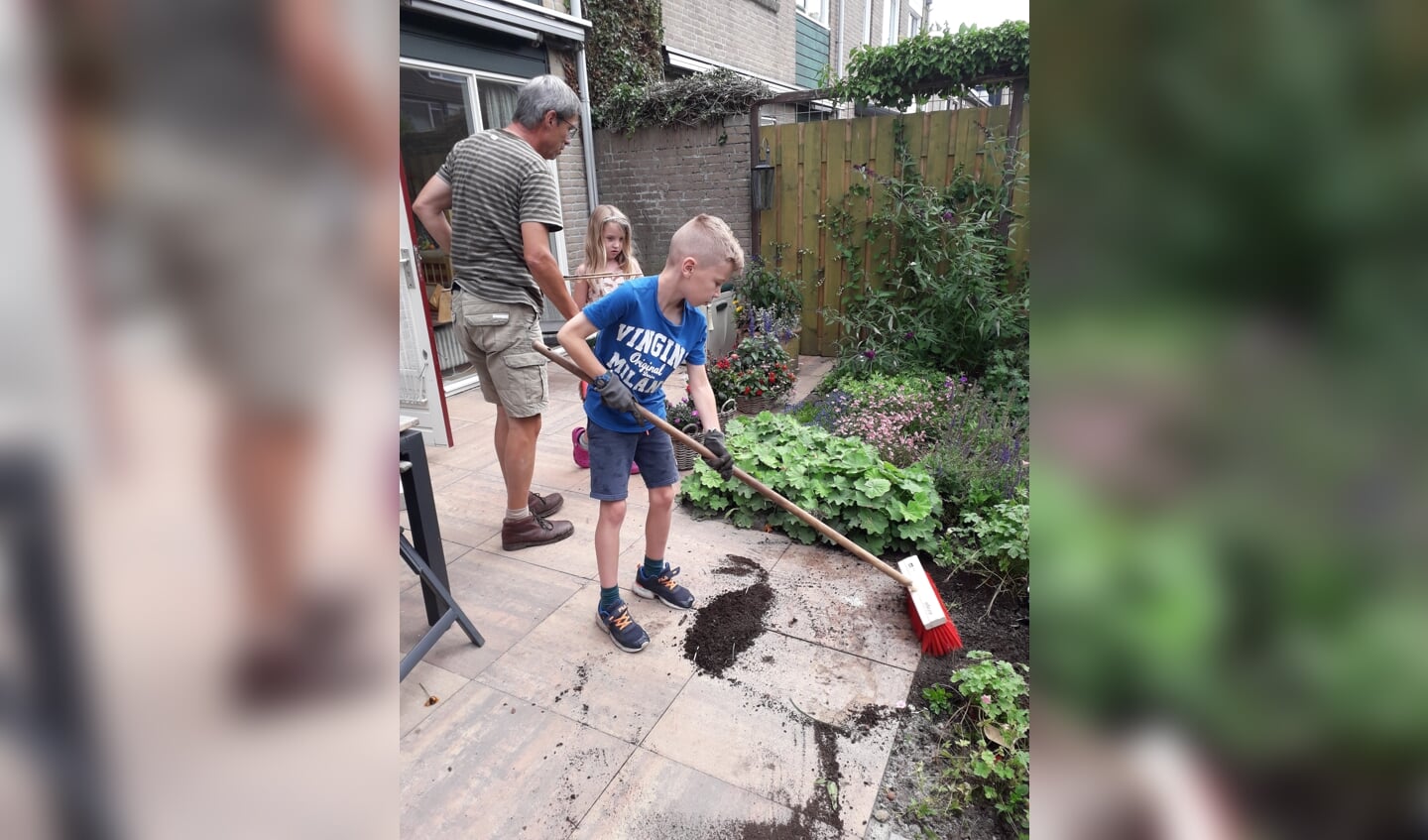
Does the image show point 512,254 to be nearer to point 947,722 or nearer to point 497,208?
point 497,208

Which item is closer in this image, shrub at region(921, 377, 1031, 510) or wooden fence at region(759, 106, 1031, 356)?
shrub at region(921, 377, 1031, 510)

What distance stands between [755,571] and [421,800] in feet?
5.53

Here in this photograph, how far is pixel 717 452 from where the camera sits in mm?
2904

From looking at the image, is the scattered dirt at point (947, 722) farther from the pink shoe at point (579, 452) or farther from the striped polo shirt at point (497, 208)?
the striped polo shirt at point (497, 208)

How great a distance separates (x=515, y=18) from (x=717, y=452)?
495cm

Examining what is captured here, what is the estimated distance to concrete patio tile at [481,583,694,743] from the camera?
2.44 metres

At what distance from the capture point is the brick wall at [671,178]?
6.90m

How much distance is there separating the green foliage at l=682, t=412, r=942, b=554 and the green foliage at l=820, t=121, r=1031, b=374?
6.64ft

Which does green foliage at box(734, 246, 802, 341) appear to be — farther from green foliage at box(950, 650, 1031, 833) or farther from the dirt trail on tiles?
green foliage at box(950, 650, 1031, 833)

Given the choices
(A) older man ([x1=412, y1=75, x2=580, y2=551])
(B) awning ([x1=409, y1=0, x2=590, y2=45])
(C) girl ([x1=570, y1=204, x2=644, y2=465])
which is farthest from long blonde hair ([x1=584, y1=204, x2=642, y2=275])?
(B) awning ([x1=409, y1=0, x2=590, y2=45])
